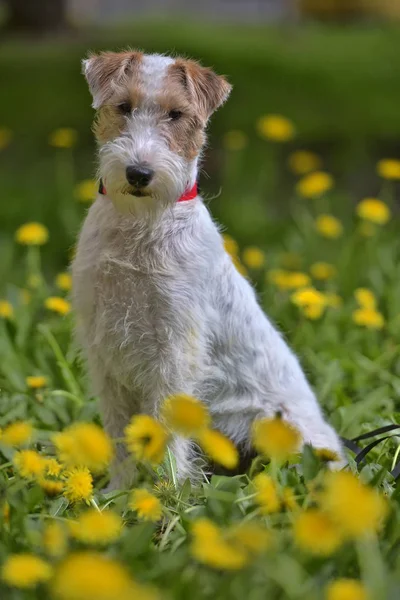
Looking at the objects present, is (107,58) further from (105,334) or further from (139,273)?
(105,334)

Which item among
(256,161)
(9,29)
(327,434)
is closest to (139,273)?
(327,434)

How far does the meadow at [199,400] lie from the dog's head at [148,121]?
2.88 ft

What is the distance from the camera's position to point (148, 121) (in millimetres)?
3434

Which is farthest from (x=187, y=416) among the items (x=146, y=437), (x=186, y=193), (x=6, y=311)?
(x=6, y=311)

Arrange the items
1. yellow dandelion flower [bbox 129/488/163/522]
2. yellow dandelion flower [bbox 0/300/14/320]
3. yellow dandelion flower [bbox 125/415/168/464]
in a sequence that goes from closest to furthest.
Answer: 1. yellow dandelion flower [bbox 125/415/168/464]
2. yellow dandelion flower [bbox 129/488/163/522]
3. yellow dandelion flower [bbox 0/300/14/320]

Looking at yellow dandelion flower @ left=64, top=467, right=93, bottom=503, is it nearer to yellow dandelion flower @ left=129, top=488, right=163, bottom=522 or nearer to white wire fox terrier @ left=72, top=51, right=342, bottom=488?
yellow dandelion flower @ left=129, top=488, right=163, bottom=522

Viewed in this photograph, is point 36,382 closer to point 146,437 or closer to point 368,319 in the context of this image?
point 146,437

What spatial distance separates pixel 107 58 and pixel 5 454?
5.58 ft

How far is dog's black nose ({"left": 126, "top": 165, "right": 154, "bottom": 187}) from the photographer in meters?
3.29

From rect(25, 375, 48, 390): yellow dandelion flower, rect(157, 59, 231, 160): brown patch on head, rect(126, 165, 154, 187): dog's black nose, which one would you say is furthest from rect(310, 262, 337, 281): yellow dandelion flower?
rect(126, 165, 154, 187): dog's black nose

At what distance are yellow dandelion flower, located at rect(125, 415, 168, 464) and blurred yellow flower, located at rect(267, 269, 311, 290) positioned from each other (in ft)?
8.22

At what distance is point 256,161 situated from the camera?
319 inches

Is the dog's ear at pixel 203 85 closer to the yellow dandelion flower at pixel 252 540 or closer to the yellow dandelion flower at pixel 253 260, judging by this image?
the yellow dandelion flower at pixel 252 540

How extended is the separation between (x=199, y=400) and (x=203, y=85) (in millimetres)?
1318
